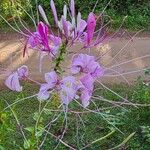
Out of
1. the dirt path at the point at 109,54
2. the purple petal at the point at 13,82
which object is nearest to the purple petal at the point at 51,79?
the purple petal at the point at 13,82

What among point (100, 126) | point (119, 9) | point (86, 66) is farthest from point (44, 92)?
point (119, 9)

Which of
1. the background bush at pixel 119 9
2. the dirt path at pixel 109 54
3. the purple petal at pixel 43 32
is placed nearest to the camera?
the purple petal at pixel 43 32

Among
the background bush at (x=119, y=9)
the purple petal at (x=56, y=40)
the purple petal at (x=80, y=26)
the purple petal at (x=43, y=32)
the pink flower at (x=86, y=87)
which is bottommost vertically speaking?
the background bush at (x=119, y=9)

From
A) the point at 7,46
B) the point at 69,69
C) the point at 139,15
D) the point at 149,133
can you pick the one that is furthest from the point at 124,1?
the point at 69,69

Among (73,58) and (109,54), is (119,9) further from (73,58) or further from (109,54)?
(73,58)

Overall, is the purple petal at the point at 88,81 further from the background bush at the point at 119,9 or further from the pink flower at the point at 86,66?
the background bush at the point at 119,9

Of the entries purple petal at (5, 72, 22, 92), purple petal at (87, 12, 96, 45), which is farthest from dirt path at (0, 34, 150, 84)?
purple petal at (87, 12, 96, 45)

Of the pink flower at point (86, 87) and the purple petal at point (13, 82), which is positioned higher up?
the purple petal at point (13, 82)

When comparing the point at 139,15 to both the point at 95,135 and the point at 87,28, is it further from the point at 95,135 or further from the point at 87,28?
the point at 87,28

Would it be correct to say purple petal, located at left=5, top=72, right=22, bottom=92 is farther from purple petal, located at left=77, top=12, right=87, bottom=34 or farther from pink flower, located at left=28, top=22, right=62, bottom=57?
purple petal, located at left=77, top=12, right=87, bottom=34
